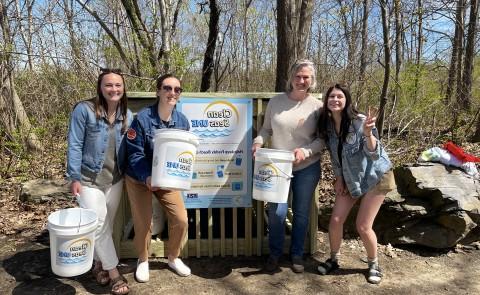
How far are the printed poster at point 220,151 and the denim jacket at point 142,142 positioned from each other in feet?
1.97

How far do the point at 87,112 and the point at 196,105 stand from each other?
3.55ft

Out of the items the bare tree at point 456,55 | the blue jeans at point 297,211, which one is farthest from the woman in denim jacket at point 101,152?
the bare tree at point 456,55

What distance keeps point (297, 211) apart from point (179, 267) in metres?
1.32

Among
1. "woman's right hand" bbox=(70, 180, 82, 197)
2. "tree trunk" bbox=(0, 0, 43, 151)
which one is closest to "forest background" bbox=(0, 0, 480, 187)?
"tree trunk" bbox=(0, 0, 43, 151)

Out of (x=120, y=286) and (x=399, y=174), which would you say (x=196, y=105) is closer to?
(x=120, y=286)

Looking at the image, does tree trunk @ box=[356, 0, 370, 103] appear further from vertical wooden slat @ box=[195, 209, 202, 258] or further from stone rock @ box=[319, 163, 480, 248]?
vertical wooden slat @ box=[195, 209, 202, 258]

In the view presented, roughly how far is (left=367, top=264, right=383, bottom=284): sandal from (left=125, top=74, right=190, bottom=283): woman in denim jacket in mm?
1890

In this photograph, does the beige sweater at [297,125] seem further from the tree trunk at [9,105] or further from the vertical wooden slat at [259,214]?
the tree trunk at [9,105]

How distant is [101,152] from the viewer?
3244 mm

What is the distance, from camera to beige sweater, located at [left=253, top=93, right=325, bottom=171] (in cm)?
358

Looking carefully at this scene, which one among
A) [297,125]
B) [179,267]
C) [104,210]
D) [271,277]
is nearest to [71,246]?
[104,210]

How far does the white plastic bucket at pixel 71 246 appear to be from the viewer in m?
2.96

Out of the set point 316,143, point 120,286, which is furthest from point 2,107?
point 316,143

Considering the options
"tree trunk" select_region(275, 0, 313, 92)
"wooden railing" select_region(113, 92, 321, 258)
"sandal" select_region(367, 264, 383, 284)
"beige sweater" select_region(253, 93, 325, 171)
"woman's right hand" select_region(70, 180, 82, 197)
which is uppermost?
"tree trunk" select_region(275, 0, 313, 92)
